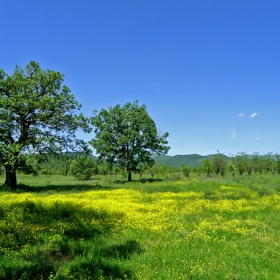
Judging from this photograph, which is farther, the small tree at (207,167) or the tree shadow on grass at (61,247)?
the small tree at (207,167)

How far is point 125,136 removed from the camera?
42.0 meters

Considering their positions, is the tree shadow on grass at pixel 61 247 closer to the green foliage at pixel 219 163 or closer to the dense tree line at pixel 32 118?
the dense tree line at pixel 32 118

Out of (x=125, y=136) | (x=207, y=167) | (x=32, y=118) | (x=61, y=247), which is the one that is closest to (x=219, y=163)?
(x=207, y=167)

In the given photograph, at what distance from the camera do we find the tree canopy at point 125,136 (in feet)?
141

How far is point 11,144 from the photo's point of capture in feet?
82.8

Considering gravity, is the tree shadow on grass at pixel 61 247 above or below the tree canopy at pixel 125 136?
below

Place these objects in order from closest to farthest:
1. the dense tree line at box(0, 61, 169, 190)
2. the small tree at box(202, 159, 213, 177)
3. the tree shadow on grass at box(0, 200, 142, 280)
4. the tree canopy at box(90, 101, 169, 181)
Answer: the tree shadow on grass at box(0, 200, 142, 280) < the dense tree line at box(0, 61, 169, 190) < the tree canopy at box(90, 101, 169, 181) < the small tree at box(202, 159, 213, 177)

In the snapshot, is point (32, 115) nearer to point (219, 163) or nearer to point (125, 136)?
point (125, 136)

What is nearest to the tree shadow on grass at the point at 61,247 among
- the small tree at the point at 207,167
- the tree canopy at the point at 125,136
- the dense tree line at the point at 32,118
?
the dense tree line at the point at 32,118

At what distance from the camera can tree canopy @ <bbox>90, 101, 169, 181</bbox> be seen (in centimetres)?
4294

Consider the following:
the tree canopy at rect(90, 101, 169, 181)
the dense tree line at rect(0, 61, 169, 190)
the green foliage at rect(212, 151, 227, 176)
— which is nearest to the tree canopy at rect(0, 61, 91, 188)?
the dense tree line at rect(0, 61, 169, 190)

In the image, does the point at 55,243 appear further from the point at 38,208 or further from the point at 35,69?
the point at 35,69

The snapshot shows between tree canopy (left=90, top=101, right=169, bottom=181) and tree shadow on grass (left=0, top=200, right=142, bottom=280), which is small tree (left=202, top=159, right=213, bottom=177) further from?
tree shadow on grass (left=0, top=200, right=142, bottom=280)

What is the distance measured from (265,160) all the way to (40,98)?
70.6 m
